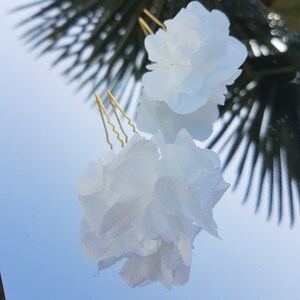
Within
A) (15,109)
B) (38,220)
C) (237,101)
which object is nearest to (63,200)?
(38,220)

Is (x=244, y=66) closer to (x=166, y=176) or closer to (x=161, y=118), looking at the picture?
(x=161, y=118)

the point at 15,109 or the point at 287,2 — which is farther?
the point at 287,2

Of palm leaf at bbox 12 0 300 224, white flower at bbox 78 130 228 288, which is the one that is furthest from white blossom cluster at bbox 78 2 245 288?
palm leaf at bbox 12 0 300 224

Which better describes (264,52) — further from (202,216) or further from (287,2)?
(202,216)

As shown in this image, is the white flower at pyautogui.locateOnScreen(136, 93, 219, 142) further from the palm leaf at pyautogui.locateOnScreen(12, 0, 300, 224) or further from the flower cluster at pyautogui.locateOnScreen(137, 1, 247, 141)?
the palm leaf at pyautogui.locateOnScreen(12, 0, 300, 224)

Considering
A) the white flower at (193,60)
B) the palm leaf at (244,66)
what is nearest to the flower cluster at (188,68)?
the white flower at (193,60)

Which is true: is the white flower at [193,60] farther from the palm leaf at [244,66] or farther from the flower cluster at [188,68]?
the palm leaf at [244,66]
